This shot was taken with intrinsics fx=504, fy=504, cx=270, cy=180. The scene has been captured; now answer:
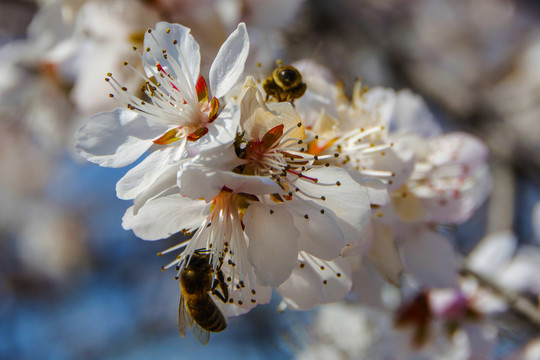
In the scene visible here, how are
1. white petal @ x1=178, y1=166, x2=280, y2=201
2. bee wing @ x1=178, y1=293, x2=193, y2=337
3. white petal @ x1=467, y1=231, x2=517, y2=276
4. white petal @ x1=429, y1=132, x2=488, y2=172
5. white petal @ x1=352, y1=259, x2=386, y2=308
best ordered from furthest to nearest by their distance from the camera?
white petal @ x1=467, y1=231, x2=517, y2=276 → white petal @ x1=429, y1=132, x2=488, y2=172 → white petal @ x1=352, y1=259, x2=386, y2=308 → bee wing @ x1=178, y1=293, x2=193, y2=337 → white petal @ x1=178, y1=166, x2=280, y2=201

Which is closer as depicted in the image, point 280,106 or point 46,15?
point 280,106

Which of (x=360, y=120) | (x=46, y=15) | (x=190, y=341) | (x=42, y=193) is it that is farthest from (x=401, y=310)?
(x=42, y=193)

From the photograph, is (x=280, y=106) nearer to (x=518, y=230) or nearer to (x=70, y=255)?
(x=518, y=230)

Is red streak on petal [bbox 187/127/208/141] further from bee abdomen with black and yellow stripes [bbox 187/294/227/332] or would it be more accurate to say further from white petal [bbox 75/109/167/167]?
bee abdomen with black and yellow stripes [bbox 187/294/227/332]

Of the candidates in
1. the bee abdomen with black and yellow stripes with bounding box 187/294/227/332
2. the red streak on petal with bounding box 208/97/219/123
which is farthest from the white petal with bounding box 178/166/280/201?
the bee abdomen with black and yellow stripes with bounding box 187/294/227/332

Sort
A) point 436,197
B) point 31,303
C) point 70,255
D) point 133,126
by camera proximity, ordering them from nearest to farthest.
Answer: point 133,126, point 436,197, point 31,303, point 70,255

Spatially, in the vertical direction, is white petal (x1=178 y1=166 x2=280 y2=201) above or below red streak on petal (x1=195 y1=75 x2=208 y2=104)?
below

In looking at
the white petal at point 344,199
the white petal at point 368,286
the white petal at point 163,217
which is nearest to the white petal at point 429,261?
the white petal at point 368,286

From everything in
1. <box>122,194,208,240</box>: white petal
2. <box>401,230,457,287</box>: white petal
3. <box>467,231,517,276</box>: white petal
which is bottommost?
<box>467,231,517,276</box>: white petal
